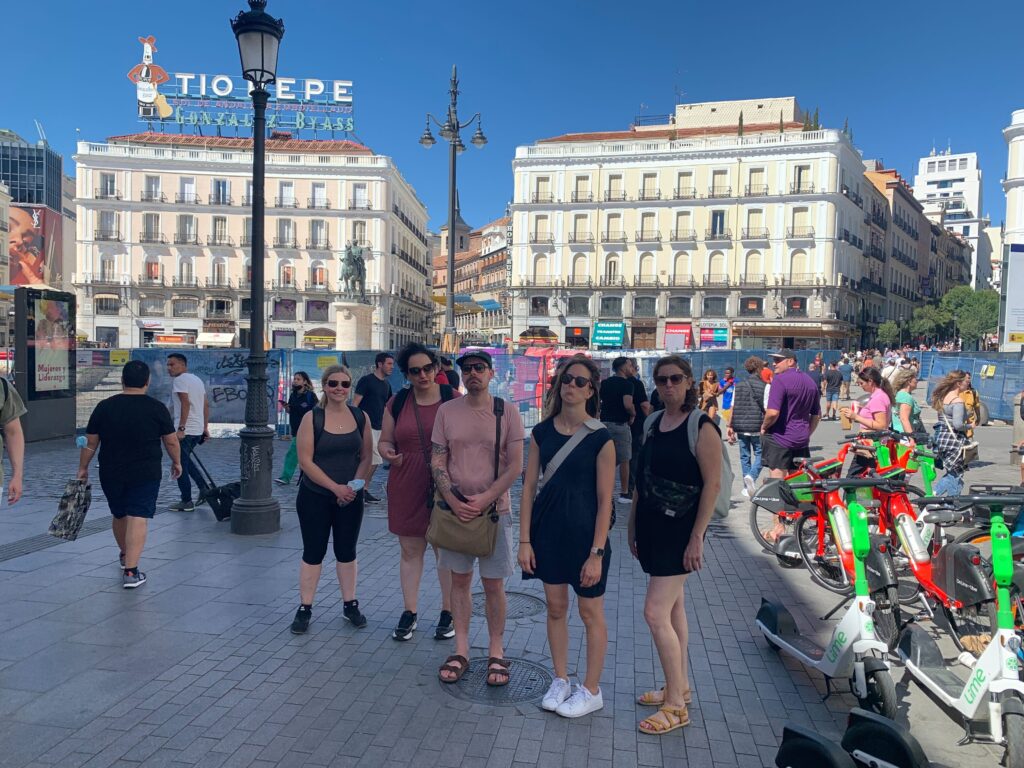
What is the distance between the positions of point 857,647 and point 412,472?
2580 millimetres

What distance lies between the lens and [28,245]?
80.1 metres

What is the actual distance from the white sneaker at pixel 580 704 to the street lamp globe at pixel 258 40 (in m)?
6.14

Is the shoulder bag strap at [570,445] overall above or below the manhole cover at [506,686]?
above

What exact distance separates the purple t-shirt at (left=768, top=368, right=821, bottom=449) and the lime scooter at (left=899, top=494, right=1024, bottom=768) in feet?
12.3

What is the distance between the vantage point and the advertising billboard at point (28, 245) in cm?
7950

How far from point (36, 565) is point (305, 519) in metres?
2.87

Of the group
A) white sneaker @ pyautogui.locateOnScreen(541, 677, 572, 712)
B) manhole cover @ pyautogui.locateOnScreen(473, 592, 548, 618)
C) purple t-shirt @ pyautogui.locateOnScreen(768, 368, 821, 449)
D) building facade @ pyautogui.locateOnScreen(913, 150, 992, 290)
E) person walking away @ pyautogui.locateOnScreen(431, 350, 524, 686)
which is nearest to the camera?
white sneaker @ pyautogui.locateOnScreen(541, 677, 572, 712)

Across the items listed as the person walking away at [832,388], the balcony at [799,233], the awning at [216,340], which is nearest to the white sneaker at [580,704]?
the person walking away at [832,388]

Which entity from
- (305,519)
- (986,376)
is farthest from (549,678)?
(986,376)

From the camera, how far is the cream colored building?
56.8m

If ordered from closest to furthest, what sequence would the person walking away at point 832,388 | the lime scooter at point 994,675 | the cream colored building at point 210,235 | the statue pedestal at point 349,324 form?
1. the lime scooter at point 994,675
2. the person walking away at point 832,388
3. the statue pedestal at point 349,324
4. the cream colored building at point 210,235

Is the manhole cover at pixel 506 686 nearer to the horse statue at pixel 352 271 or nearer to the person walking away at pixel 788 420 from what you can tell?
the person walking away at pixel 788 420

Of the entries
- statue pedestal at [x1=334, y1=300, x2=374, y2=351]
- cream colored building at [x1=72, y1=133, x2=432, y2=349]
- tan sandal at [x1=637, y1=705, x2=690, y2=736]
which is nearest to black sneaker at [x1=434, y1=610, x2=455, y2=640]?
tan sandal at [x1=637, y1=705, x2=690, y2=736]

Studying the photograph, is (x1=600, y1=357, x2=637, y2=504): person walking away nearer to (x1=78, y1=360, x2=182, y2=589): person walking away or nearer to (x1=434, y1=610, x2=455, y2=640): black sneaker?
(x1=434, y1=610, x2=455, y2=640): black sneaker
